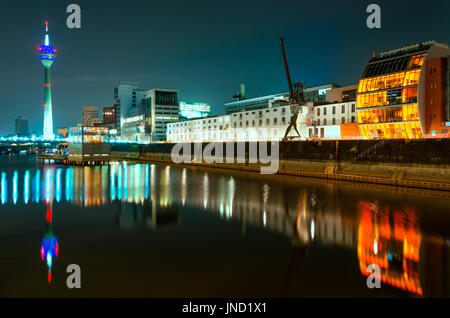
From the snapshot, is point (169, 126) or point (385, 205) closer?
point (385, 205)

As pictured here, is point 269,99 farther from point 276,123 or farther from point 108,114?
point 108,114

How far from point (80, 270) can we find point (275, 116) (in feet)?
181

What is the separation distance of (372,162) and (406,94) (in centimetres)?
1600

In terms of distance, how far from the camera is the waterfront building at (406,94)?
4106 centimetres

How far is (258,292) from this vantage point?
9852 millimetres

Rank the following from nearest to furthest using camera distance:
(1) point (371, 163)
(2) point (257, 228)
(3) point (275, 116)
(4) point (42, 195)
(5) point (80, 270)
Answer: (5) point (80, 270), (2) point (257, 228), (4) point (42, 195), (1) point (371, 163), (3) point (275, 116)

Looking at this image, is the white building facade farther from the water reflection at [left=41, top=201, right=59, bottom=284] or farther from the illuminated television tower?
the illuminated television tower

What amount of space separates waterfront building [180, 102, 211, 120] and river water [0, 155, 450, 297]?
113 m

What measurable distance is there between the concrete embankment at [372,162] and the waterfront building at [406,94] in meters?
9.03

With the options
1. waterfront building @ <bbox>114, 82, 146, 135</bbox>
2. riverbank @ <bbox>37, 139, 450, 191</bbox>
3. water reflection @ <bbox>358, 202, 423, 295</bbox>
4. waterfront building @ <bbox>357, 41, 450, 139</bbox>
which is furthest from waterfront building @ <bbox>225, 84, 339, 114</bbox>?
water reflection @ <bbox>358, 202, 423, 295</bbox>

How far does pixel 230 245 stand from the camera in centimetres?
1452

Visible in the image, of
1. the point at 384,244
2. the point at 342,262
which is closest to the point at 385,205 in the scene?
the point at 384,244

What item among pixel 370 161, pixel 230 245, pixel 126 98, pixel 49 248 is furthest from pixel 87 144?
pixel 126 98

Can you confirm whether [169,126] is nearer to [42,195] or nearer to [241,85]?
[241,85]
